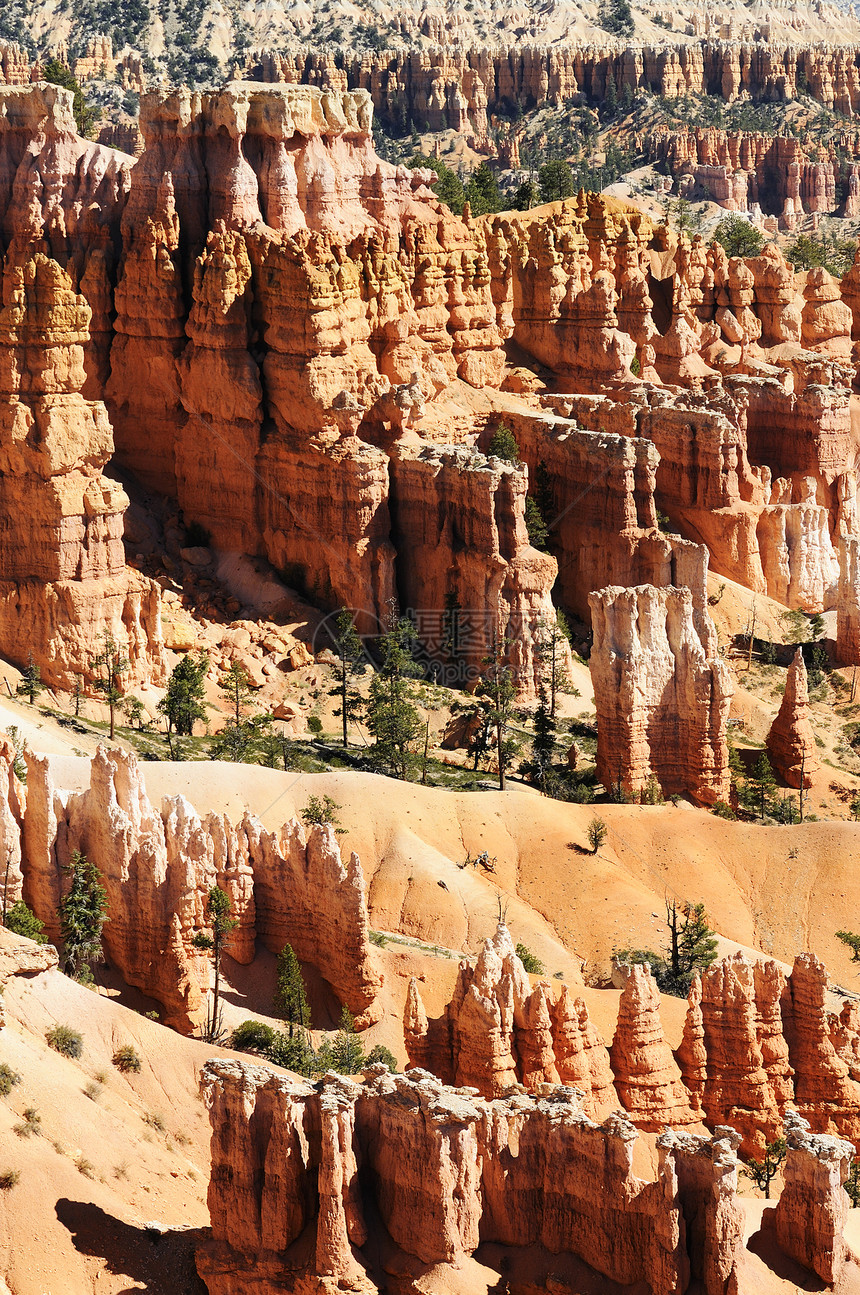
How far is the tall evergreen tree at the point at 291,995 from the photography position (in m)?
45.3

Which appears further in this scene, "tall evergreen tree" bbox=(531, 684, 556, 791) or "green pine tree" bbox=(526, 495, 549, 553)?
"green pine tree" bbox=(526, 495, 549, 553)

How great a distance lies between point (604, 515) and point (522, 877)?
2109 centimetres

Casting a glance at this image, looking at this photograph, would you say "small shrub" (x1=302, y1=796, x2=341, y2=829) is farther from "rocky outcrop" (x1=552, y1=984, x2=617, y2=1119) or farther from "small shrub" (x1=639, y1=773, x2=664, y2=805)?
"small shrub" (x1=639, y1=773, x2=664, y2=805)

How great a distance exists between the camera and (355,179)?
8250 cm

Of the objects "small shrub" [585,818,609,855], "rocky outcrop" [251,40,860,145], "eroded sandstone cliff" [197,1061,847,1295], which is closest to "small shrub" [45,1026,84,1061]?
"eroded sandstone cliff" [197,1061,847,1295]

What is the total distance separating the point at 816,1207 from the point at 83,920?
1728 cm

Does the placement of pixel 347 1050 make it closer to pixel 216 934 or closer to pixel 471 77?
pixel 216 934

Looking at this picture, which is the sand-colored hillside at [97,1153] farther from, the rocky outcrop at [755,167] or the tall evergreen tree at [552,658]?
the rocky outcrop at [755,167]

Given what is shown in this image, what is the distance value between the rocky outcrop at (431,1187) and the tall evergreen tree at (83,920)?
997 centimetres

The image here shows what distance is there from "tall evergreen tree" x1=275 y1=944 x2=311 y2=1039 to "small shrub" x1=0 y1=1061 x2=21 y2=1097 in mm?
9597

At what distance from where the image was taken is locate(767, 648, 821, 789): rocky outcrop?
226 feet

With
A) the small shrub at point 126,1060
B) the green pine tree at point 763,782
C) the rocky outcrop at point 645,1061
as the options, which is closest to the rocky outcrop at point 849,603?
the green pine tree at point 763,782

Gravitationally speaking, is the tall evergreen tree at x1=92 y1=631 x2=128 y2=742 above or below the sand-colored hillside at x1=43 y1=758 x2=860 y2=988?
above

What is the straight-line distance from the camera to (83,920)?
44438 mm
